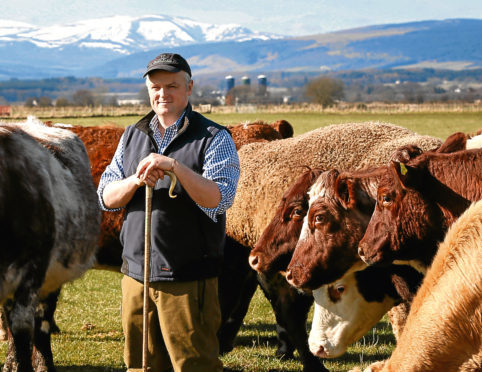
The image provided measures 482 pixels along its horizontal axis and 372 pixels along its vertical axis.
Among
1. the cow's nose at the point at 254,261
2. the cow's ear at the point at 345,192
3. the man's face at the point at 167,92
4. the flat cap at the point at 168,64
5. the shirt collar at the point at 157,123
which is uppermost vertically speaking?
the flat cap at the point at 168,64

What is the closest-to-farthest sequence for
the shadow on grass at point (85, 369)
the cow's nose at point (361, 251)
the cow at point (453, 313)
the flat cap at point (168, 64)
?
the cow at point (453, 313) < the flat cap at point (168, 64) < the cow's nose at point (361, 251) < the shadow on grass at point (85, 369)

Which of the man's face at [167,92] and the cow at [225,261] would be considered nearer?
the man's face at [167,92]

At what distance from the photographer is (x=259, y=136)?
940 cm

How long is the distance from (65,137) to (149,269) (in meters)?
3.29

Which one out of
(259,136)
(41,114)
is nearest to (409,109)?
(41,114)

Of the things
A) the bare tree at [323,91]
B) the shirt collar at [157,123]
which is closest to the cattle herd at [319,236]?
the shirt collar at [157,123]

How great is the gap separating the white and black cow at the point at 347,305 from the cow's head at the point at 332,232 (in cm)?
45

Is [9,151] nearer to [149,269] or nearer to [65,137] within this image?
[65,137]

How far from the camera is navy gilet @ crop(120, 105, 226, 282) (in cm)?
405

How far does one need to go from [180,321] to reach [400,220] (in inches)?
57.9

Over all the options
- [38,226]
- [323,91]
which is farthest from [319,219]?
[323,91]

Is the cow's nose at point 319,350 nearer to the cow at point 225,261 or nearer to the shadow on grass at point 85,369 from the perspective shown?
the cow at point 225,261

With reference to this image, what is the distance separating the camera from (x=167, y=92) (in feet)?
13.3

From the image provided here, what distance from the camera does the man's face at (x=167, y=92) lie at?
4.01 metres
